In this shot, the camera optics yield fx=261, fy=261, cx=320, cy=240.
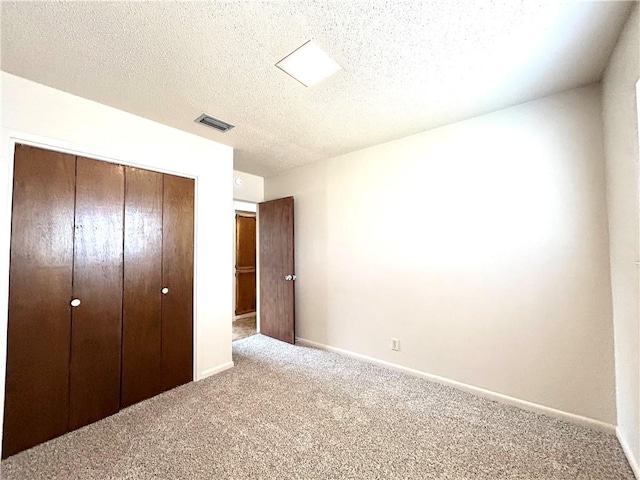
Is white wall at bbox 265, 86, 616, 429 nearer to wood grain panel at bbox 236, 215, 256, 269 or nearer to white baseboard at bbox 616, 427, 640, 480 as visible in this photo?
white baseboard at bbox 616, 427, 640, 480

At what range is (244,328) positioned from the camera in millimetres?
4531

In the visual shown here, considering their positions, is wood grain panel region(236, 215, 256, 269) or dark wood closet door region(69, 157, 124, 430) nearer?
dark wood closet door region(69, 157, 124, 430)

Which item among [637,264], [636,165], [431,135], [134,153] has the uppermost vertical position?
[431,135]

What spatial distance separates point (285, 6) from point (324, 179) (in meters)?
2.25

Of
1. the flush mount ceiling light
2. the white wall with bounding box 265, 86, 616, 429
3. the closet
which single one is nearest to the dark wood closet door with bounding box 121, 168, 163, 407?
the closet

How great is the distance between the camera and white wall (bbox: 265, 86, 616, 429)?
1.88 meters

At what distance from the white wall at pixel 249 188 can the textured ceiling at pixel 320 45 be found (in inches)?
61.9

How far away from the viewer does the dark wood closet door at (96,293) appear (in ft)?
6.40

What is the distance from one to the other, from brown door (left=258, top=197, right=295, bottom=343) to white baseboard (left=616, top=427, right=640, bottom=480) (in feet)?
9.88

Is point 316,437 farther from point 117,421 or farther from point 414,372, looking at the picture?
point 117,421

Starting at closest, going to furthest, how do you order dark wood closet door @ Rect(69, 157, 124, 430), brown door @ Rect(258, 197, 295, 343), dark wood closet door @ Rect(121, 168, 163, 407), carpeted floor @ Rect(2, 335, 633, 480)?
carpeted floor @ Rect(2, 335, 633, 480)
dark wood closet door @ Rect(69, 157, 124, 430)
dark wood closet door @ Rect(121, 168, 163, 407)
brown door @ Rect(258, 197, 295, 343)

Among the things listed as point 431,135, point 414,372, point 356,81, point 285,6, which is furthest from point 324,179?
point 414,372

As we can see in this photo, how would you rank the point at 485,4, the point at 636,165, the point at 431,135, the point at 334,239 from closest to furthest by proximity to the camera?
1. the point at 485,4
2. the point at 636,165
3. the point at 431,135
4. the point at 334,239

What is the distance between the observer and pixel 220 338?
283 cm
